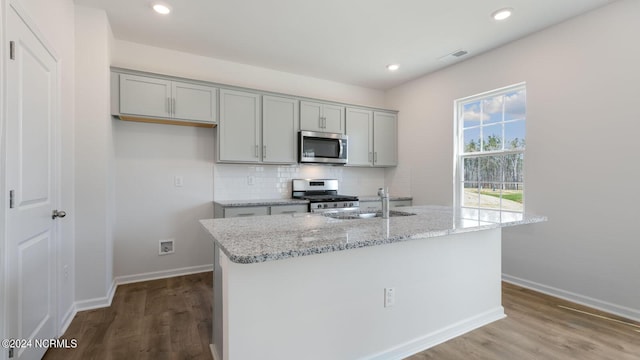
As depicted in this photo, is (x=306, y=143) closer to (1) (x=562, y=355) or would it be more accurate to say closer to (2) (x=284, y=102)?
(2) (x=284, y=102)

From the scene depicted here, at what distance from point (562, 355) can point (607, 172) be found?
1609 mm

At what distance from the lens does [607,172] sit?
2.53 m

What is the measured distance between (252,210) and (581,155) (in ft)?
10.7

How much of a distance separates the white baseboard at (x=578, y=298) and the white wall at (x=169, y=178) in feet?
10.2

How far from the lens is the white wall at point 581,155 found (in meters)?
2.43

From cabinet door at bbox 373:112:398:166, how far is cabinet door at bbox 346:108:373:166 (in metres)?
0.09

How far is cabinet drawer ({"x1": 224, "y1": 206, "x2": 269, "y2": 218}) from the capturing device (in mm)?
3262

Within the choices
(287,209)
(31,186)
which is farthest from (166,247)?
→ (31,186)

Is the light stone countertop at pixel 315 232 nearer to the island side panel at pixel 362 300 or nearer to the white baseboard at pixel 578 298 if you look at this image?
the island side panel at pixel 362 300

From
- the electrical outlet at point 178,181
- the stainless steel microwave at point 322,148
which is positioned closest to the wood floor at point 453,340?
the electrical outlet at point 178,181

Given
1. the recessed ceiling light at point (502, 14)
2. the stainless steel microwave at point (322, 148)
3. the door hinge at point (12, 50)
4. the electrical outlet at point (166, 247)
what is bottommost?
the electrical outlet at point (166, 247)

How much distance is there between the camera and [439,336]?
2025 mm

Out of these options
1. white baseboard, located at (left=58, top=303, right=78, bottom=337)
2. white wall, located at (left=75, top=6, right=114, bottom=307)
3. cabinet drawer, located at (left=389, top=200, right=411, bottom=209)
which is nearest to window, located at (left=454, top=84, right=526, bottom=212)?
cabinet drawer, located at (left=389, top=200, right=411, bottom=209)

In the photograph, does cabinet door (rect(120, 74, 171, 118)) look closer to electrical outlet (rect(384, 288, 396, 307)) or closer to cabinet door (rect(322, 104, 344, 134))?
cabinet door (rect(322, 104, 344, 134))
